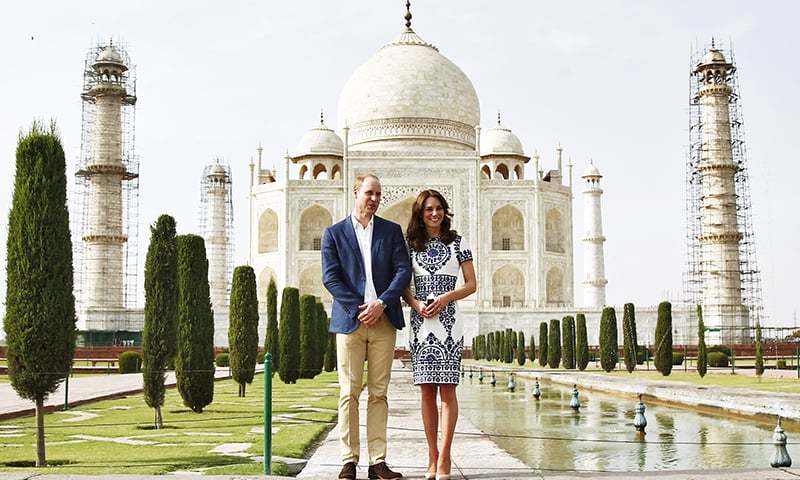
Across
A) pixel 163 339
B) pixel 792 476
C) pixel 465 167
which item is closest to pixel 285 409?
pixel 163 339

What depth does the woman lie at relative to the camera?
142 inches

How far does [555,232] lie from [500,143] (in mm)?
4301

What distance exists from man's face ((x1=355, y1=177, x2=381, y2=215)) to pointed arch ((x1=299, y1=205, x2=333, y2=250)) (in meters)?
28.3

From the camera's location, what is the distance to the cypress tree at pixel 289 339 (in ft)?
42.0

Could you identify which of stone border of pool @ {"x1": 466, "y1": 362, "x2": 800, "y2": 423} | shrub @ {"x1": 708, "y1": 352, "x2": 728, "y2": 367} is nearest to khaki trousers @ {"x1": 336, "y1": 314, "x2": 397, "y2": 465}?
stone border of pool @ {"x1": 466, "y1": 362, "x2": 800, "y2": 423}

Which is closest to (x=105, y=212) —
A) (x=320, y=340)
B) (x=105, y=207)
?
(x=105, y=207)

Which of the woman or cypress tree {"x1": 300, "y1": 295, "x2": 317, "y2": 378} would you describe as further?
cypress tree {"x1": 300, "y1": 295, "x2": 317, "y2": 378}

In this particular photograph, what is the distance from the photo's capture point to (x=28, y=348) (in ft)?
16.3

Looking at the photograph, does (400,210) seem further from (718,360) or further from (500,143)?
(718,360)

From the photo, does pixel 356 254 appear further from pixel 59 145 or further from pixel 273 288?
pixel 273 288

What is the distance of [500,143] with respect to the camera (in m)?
35.1

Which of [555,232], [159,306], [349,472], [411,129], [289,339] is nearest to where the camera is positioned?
[349,472]

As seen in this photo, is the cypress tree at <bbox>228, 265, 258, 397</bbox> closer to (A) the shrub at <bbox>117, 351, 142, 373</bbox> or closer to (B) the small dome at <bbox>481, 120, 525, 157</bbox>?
(A) the shrub at <bbox>117, 351, 142, 373</bbox>

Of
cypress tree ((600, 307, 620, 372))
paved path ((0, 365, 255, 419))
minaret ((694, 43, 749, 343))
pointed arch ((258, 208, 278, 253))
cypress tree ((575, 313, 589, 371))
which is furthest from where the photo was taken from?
pointed arch ((258, 208, 278, 253))
